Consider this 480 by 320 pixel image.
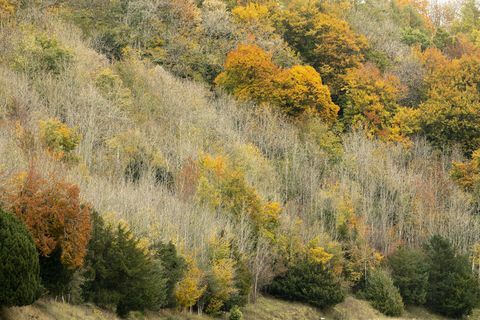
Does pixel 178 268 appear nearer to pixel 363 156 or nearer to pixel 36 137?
pixel 36 137

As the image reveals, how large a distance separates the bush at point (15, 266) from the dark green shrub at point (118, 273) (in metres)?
6.22

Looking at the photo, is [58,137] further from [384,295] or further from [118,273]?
[384,295]

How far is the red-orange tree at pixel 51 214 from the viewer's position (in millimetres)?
22922

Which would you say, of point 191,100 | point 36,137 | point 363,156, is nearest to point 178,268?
point 36,137

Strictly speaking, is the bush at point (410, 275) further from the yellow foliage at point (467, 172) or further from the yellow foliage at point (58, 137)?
the yellow foliage at point (58, 137)

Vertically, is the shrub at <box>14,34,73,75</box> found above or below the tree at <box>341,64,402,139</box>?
below

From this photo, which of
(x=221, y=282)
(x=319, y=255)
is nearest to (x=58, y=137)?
(x=221, y=282)

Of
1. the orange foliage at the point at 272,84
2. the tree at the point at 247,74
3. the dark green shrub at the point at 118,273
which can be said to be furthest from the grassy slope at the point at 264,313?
the tree at the point at 247,74

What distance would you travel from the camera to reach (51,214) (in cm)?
2328

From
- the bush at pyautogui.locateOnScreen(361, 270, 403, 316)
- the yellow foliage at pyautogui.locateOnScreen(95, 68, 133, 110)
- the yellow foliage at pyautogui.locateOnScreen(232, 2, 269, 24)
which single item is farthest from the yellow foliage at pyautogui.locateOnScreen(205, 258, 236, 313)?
the yellow foliage at pyautogui.locateOnScreen(232, 2, 269, 24)

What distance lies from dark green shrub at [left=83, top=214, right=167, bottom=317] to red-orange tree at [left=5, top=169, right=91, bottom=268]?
3.40m

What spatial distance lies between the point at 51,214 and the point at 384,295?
27.8 m

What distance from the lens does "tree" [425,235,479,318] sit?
156ft

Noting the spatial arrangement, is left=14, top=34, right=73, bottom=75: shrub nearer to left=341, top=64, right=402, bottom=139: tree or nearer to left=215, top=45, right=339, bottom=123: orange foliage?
left=215, top=45, right=339, bottom=123: orange foliage
